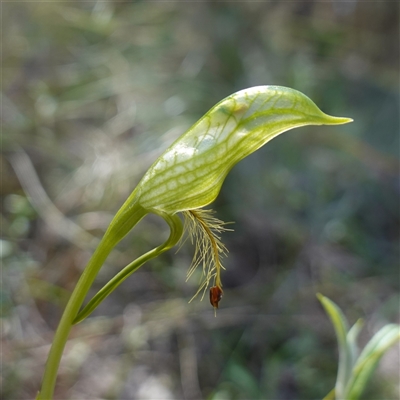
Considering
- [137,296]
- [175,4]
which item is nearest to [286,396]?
[137,296]

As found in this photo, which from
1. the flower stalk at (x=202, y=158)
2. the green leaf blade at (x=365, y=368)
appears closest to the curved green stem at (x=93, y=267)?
the flower stalk at (x=202, y=158)

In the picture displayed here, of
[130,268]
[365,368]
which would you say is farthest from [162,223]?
[130,268]

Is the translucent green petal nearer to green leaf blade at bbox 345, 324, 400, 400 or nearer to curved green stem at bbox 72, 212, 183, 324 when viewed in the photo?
curved green stem at bbox 72, 212, 183, 324

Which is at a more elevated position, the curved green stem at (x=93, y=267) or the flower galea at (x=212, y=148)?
the flower galea at (x=212, y=148)

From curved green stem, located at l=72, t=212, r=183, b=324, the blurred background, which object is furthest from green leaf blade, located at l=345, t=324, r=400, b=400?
the blurred background

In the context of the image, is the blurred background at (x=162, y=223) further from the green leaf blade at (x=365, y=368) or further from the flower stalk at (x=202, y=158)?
the flower stalk at (x=202, y=158)

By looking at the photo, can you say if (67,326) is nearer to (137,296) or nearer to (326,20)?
(137,296)
